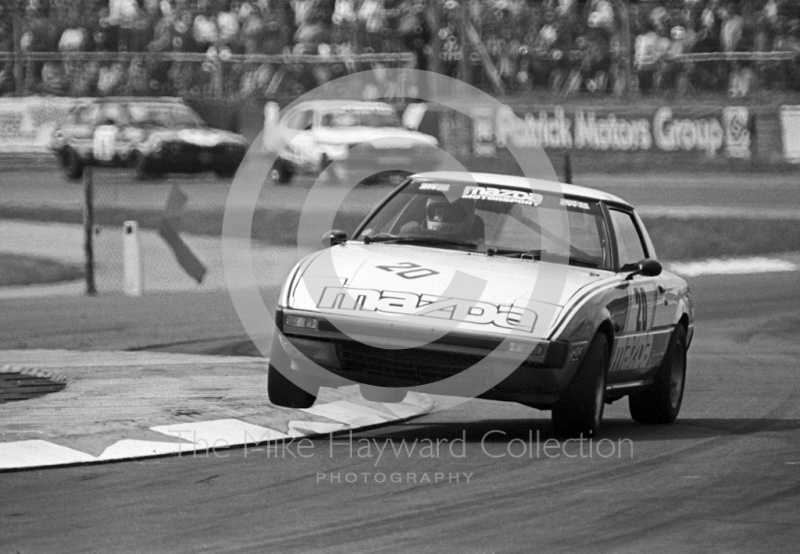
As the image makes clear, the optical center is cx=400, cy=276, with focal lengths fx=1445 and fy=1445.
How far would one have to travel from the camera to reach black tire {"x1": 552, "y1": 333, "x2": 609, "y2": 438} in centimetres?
761

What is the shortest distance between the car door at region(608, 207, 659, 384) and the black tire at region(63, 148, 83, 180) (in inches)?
776

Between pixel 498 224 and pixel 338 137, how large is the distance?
21.1 meters

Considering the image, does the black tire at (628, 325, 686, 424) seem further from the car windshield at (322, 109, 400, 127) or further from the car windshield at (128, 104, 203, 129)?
the car windshield at (322, 109, 400, 127)

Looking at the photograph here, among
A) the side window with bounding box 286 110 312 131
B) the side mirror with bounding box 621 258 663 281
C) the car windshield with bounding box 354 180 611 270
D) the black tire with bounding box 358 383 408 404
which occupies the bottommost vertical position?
the side window with bounding box 286 110 312 131

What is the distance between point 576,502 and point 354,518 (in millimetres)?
1030

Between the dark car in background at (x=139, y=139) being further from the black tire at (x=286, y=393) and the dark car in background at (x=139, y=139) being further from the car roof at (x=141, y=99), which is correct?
the black tire at (x=286, y=393)

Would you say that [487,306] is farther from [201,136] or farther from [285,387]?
[201,136]

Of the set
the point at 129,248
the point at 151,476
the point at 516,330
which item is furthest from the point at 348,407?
the point at 129,248

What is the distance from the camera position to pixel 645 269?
842cm

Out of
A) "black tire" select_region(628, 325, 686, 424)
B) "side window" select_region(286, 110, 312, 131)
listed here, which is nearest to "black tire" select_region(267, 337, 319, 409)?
"black tire" select_region(628, 325, 686, 424)

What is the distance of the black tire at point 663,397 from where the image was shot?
9.03m

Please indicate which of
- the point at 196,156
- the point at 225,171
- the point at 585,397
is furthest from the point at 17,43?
the point at 585,397

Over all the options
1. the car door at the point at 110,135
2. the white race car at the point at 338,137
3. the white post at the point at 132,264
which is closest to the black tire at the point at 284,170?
the white race car at the point at 338,137

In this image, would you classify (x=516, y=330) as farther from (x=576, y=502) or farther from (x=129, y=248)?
(x=129, y=248)
